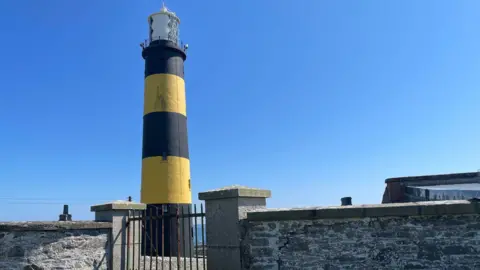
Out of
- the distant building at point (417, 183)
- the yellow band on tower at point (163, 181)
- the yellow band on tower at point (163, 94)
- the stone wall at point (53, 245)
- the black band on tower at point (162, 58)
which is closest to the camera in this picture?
the stone wall at point (53, 245)

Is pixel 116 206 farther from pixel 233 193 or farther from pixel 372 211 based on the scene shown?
pixel 372 211

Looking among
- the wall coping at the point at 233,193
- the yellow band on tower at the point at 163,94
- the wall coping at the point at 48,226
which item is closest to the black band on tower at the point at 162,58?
the yellow band on tower at the point at 163,94

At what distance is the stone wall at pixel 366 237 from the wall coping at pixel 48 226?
3.18 m

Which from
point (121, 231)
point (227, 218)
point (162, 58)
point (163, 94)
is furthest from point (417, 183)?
point (162, 58)

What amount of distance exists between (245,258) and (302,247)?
1.00 metres

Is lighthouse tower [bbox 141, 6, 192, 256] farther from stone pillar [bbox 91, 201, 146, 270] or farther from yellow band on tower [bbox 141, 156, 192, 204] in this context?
stone pillar [bbox 91, 201, 146, 270]

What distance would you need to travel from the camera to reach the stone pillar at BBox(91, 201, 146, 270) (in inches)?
302

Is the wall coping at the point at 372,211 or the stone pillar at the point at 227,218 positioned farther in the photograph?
the stone pillar at the point at 227,218

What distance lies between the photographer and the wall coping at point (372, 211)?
5.22 metres

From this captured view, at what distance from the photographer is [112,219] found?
7676mm

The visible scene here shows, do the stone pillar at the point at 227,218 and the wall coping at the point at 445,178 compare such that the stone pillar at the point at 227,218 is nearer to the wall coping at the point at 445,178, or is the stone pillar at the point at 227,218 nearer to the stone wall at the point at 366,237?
the stone wall at the point at 366,237

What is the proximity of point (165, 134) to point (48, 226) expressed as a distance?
798cm

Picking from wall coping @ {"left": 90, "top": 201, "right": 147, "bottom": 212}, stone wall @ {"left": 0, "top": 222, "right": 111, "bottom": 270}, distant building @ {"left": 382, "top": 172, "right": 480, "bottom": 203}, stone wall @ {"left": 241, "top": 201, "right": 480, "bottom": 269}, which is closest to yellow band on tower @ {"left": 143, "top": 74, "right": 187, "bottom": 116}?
wall coping @ {"left": 90, "top": 201, "right": 147, "bottom": 212}

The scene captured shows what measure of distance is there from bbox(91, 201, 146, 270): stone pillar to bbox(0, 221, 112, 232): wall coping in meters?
0.31
